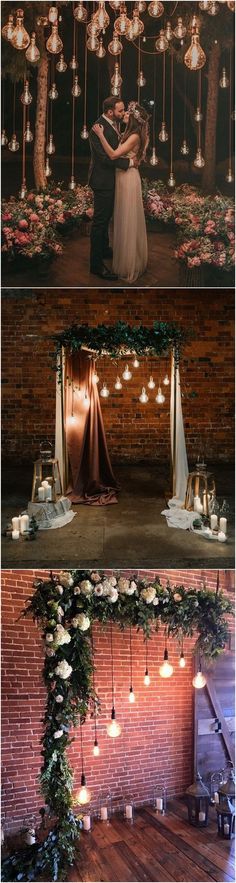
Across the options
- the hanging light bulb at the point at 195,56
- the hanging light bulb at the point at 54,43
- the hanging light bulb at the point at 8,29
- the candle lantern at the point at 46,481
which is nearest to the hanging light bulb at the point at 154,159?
the hanging light bulb at the point at 195,56

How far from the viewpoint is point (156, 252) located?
5.18m

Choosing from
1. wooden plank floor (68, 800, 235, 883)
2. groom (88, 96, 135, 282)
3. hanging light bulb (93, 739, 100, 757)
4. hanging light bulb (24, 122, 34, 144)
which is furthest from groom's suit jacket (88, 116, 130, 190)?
wooden plank floor (68, 800, 235, 883)

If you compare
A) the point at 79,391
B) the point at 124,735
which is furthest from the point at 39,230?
the point at 124,735

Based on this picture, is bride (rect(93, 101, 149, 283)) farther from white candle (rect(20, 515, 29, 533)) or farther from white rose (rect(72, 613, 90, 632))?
white rose (rect(72, 613, 90, 632))

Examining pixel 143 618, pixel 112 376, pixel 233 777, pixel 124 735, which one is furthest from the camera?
pixel 112 376

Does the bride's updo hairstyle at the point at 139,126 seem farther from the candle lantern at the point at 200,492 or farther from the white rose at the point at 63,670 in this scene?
the white rose at the point at 63,670

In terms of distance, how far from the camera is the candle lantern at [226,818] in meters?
5.44

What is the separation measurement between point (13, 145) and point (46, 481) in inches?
110

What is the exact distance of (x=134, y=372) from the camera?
26.8 feet

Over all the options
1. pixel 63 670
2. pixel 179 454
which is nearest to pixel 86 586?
pixel 63 670

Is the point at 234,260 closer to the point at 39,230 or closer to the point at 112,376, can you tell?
the point at 39,230

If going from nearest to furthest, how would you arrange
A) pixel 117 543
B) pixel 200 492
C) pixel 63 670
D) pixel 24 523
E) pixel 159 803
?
pixel 63 670 < pixel 117 543 < pixel 24 523 < pixel 159 803 < pixel 200 492

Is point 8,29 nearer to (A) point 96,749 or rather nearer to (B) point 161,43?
(B) point 161,43

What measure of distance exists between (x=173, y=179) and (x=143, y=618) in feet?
10.9
